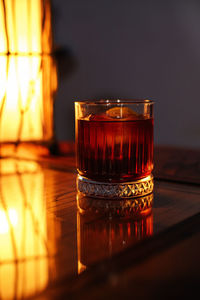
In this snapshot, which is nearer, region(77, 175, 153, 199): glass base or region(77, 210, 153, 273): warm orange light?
region(77, 210, 153, 273): warm orange light

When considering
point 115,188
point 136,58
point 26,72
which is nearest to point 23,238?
point 115,188

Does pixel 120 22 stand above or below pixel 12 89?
above

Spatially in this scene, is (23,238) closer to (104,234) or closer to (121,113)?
(104,234)

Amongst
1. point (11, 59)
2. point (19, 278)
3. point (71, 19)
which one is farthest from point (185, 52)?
point (19, 278)

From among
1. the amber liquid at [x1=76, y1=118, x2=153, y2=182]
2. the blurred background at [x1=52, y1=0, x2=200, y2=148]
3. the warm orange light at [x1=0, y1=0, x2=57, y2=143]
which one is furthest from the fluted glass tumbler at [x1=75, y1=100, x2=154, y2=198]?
the blurred background at [x1=52, y1=0, x2=200, y2=148]

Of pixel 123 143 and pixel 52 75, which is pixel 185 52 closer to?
pixel 52 75

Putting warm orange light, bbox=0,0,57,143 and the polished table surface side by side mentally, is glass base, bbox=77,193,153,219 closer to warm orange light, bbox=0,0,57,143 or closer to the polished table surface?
the polished table surface

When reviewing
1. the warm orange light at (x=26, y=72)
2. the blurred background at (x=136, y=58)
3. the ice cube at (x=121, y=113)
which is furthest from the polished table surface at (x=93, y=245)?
the blurred background at (x=136, y=58)
